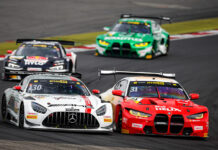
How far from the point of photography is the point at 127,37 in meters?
25.3

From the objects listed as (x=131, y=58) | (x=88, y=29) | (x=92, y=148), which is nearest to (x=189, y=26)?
(x=88, y=29)

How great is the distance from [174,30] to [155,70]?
43.7 feet

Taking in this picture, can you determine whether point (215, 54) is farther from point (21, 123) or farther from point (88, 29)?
point (21, 123)

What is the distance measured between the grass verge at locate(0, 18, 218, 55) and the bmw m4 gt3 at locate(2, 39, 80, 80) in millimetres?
5578

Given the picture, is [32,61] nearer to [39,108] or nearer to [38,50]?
[38,50]

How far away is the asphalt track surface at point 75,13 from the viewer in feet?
110

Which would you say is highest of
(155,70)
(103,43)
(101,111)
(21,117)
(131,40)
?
(101,111)

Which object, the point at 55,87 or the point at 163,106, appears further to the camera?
the point at 55,87

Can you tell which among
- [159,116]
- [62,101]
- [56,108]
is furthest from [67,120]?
[159,116]

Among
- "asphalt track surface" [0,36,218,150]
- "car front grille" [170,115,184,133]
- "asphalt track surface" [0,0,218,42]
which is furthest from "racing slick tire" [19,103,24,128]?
"asphalt track surface" [0,0,218,42]

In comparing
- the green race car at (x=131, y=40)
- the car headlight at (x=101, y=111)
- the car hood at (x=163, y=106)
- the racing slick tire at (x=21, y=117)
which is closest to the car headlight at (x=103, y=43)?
the green race car at (x=131, y=40)

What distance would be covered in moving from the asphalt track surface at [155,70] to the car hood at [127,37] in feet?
2.52

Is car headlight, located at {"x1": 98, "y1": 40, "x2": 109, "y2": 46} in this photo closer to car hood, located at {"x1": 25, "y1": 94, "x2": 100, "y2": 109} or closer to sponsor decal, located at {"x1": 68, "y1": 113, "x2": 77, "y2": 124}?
car hood, located at {"x1": 25, "y1": 94, "x2": 100, "y2": 109}

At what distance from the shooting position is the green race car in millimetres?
25234
